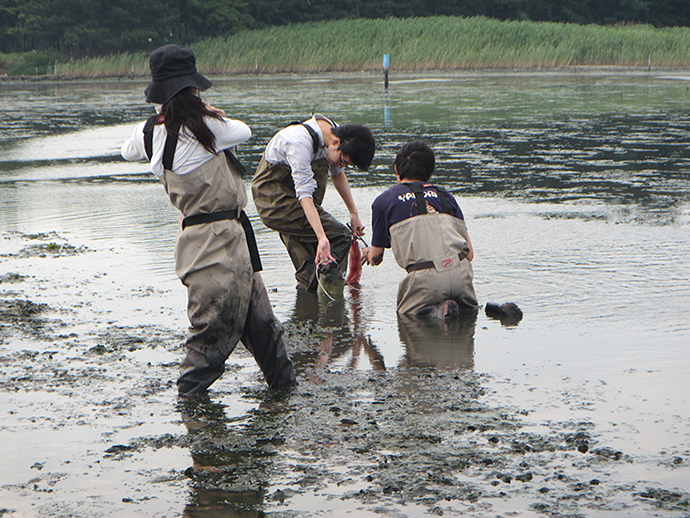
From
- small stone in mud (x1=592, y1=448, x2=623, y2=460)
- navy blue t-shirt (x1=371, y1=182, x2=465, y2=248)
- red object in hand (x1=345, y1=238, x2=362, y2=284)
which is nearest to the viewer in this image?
small stone in mud (x1=592, y1=448, x2=623, y2=460)

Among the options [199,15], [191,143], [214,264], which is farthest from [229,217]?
[199,15]

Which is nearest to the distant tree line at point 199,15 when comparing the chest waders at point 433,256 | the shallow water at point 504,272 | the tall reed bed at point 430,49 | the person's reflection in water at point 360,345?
the tall reed bed at point 430,49

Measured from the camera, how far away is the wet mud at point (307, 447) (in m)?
3.34

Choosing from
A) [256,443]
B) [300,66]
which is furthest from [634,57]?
[256,443]

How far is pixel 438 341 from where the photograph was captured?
5523 millimetres

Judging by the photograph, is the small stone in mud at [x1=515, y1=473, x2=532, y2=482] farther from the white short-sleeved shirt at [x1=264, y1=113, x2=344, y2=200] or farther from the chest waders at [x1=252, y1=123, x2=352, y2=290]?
the chest waders at [x1=252, y1=123, x2=352, y2=290]

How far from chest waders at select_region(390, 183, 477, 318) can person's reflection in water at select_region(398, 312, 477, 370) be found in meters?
0.11

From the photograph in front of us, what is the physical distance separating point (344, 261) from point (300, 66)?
42.9 m

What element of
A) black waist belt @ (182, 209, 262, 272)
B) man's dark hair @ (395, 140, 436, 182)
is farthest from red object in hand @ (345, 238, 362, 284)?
black waist belt @ (182, 209, 262, 272)

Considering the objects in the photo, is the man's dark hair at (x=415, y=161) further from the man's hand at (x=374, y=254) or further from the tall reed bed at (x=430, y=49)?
the tall reed bed at (x=430, y=49)

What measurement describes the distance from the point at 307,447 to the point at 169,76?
175 cm

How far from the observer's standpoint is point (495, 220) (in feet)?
31.5

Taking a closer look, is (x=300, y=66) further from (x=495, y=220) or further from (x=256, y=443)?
(x=256, y=443)

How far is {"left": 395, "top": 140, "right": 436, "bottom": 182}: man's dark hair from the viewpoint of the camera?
19.7ft
